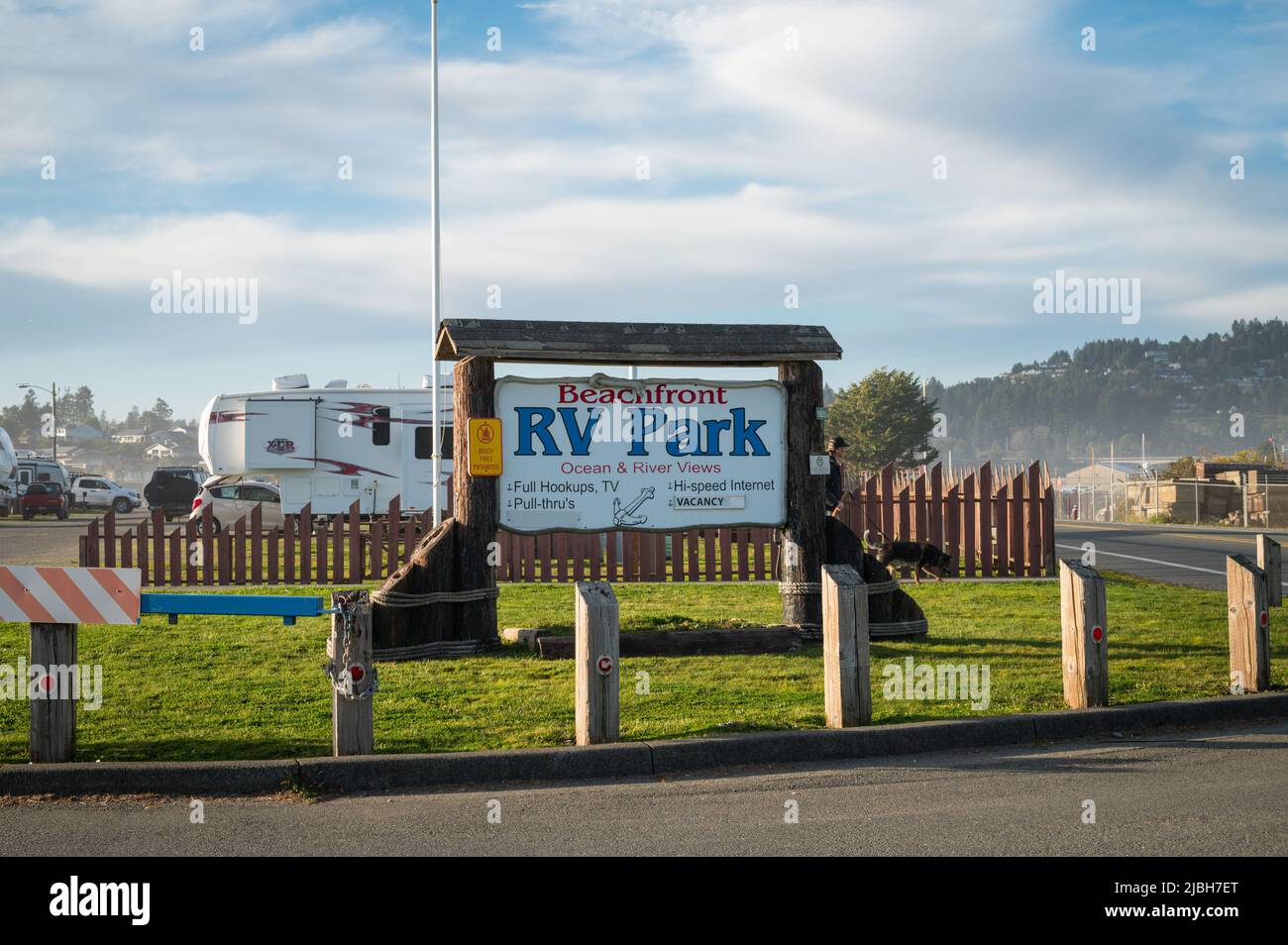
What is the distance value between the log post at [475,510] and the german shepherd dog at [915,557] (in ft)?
22.2

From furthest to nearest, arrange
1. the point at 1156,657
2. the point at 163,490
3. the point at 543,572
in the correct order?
1. the point at 163,490
2. the point at 543,572
3. the point at 1156,657

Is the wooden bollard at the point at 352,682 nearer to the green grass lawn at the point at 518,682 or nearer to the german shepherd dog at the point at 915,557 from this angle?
the green grass lawn at the point at 518,682

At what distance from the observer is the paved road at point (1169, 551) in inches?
723

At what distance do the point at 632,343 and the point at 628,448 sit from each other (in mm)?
984

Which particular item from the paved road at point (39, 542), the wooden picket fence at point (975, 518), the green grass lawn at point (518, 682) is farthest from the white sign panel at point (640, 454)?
the paved road at point (39, 542)

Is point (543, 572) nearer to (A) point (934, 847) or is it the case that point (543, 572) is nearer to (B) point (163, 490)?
(A) point (934, 847)

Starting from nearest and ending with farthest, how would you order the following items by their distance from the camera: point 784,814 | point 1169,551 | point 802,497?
point 784,814 → point 802,497 → point 1169,551

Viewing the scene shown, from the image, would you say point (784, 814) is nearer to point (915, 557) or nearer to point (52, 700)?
point (52, 700)

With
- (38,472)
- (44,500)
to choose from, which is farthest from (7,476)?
(44,500)

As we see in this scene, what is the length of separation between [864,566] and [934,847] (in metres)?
6.05

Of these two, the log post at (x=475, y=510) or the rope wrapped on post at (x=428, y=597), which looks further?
the log post at (x=475, y=510)

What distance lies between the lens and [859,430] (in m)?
103

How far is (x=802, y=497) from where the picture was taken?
10836 millimetres
